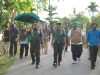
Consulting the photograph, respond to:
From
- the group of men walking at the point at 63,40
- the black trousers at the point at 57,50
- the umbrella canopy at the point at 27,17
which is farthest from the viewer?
the umbrella canopy at the point at 27,17

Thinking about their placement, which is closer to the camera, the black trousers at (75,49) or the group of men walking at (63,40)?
the group of men walking at (63,40)

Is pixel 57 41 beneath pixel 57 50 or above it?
above

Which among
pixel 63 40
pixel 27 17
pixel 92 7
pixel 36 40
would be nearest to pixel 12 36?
pixel 36 40

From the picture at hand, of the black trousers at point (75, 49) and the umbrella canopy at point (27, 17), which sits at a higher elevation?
the umbrella canopy at point (27, 17)

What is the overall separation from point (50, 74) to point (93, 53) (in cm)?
219

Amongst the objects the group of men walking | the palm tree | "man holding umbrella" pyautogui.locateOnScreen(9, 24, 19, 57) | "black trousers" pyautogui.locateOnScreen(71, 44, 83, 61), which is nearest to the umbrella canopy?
"man holding umbrella" pyautogui.locateOnScreen(9, 24, 19, 57)

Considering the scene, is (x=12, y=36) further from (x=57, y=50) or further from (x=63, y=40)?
(x=63, y=40)

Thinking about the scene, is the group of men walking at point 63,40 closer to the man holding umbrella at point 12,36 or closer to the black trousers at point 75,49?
the black trousers at point 75,49

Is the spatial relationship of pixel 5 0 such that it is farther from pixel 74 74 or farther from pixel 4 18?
pixel 74 74

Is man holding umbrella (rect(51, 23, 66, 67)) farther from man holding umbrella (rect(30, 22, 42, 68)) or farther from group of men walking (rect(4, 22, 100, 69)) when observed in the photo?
man holding umbrella (rect(30, 22, 42, 68))

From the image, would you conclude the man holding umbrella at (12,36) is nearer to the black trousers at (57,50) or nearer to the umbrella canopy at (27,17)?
the black trousers at (57,50)

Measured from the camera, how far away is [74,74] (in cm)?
1207

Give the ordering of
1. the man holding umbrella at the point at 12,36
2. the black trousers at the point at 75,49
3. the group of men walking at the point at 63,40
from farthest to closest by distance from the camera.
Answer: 1. the man holding umbrella at the point at 12,36
2. the black trousers at the point at 75,49
3. the group of men walking at the point at 63,40

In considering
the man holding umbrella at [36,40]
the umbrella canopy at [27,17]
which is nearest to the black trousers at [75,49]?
the man holding umbrella at [36,40]
